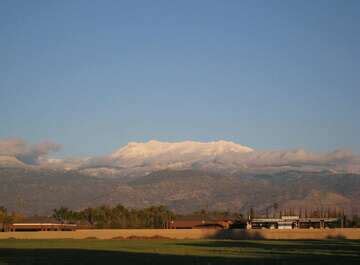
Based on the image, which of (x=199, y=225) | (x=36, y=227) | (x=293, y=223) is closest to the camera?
(x=293, y=223)

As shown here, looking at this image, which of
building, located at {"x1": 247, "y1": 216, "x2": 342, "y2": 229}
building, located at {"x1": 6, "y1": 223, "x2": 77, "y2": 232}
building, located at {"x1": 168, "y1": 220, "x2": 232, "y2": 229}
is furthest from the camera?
building, located at {"x1": 247, "y1": 216, "x2": 342, "y2": 229}

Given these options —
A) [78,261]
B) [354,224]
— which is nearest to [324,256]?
[78,261]

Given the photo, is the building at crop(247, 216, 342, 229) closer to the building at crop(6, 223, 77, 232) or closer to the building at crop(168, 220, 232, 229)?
the building at crop(168, 220, 232, 229)

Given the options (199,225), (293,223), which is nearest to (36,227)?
(199,225)

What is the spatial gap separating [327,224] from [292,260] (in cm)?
13596

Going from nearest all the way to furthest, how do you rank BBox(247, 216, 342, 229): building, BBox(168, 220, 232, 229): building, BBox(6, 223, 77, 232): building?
1. BBox(6, 223, 77, 232): building
2. BBox(168, 220, 232, 229): building
3. BBox(247, 216, 342, 229): building

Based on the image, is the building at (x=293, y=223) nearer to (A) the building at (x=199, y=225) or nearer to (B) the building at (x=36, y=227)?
(A) the building at (x=199, y=225)

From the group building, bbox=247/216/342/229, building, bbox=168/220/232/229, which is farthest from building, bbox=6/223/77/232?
building, bbox=247/216/342/229

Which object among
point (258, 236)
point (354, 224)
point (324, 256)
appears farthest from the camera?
point (354, 224)

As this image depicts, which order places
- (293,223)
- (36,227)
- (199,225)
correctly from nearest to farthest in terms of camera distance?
(293,223) < (36,227) < (199,225)

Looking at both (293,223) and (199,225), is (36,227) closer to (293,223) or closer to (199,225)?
(199,225)

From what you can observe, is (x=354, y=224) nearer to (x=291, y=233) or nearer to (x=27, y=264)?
(x=291, y=233)

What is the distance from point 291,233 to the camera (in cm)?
12331

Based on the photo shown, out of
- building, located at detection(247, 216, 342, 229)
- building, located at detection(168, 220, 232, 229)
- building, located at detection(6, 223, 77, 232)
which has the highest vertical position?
building, located at detection(247, 216, 342, 229)
